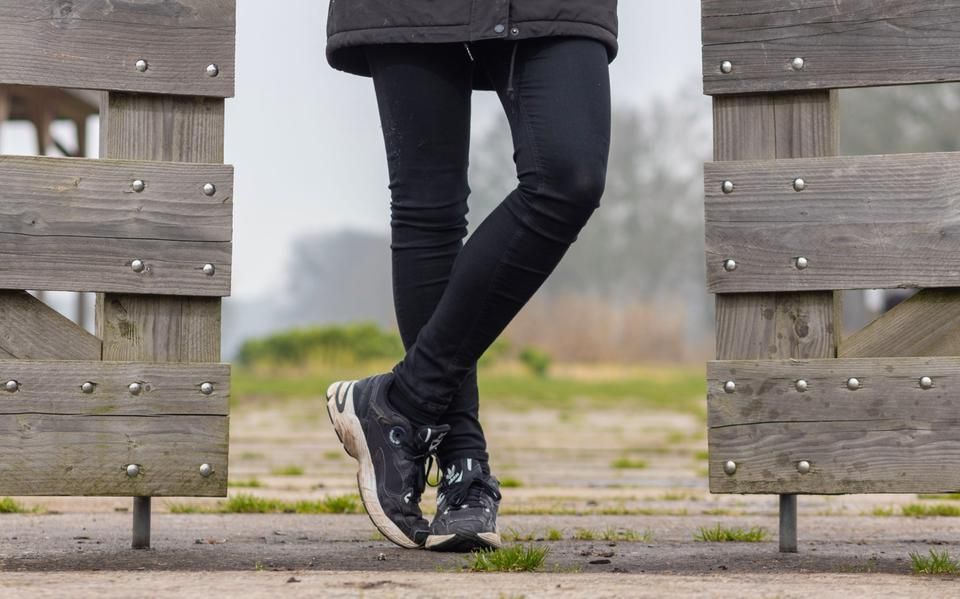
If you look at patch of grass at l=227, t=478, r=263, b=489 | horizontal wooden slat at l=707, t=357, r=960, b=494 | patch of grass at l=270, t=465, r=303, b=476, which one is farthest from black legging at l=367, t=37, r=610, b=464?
patch of grass at l=270, t=465, r=303, b=476

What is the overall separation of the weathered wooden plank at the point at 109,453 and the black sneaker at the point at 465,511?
1.48 feet

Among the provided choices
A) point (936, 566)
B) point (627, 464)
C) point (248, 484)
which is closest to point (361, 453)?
point (936, 566)

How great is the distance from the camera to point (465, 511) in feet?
8.23

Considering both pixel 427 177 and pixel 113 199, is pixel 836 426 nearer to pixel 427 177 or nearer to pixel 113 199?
pixel 427 177

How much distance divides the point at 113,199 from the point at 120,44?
0.32m

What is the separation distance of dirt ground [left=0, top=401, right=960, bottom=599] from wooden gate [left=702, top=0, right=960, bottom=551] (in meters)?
0.22

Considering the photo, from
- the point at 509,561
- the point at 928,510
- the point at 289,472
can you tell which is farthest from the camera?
the point at 289,472

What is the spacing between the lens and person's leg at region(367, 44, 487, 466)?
2467mm

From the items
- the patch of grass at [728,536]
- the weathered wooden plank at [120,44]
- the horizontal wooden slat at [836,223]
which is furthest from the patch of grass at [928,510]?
the weathered wooden plank at [120,44]

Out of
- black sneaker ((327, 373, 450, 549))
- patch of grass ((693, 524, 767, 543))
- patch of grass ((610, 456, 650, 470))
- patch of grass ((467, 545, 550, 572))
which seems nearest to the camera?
patch of grass ((467, 545, 550, 572))

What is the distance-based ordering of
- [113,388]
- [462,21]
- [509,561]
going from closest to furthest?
1. [509,561]
2. [462,21]
3. [113,388]

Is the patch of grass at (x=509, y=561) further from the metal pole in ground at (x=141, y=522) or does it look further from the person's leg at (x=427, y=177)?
the metal pole in ground at (x=141, y=522)

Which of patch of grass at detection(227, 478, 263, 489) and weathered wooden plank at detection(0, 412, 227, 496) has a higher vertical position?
weathered wooden plank at detection(0, 412, 227, 496)

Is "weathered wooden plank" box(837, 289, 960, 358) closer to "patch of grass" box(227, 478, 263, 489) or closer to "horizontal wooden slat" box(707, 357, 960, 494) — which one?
"horizontal wooden slat" box(707, 357, 960, 494)
